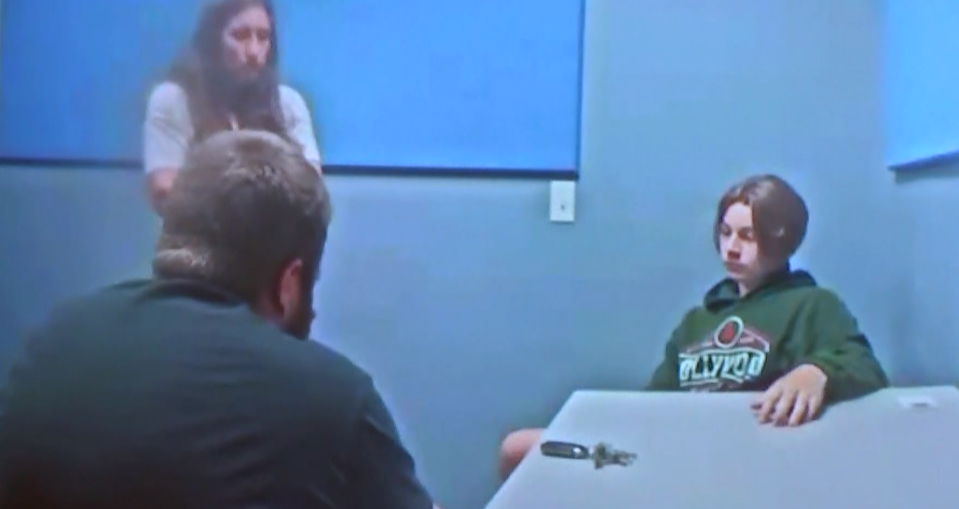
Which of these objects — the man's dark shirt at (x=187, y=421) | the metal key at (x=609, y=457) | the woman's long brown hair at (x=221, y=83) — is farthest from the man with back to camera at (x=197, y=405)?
the woman's long brown hair at (x=221, y=83)

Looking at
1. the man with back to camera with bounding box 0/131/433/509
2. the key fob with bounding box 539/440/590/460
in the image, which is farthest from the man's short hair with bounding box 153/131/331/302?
the key fob with bounding box 539/440/590/460

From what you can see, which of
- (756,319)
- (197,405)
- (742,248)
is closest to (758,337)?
(756,319)

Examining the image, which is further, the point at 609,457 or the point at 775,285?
the point at 775,285

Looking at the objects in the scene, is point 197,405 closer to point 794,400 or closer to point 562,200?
point 794,400

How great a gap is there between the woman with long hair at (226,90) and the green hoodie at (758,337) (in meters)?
0.94

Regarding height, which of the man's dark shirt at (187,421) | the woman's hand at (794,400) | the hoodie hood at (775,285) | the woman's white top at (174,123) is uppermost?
the woman's white top at (174,123)

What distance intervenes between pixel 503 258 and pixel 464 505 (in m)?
0.57

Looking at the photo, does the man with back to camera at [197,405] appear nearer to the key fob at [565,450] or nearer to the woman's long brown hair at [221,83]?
the key fob at [565,450]

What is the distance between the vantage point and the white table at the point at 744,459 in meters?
1.29

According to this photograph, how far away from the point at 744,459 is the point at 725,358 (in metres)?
0.76

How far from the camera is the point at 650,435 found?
161 centimetres

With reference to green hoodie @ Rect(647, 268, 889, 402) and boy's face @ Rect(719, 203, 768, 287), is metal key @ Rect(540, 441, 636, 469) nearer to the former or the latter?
green hoodie @ Rect(647, 268, 889, 402)

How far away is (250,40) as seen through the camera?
8.73 ft

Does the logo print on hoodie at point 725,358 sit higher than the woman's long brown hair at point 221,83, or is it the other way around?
the woman's long brown hair at point 221,83
